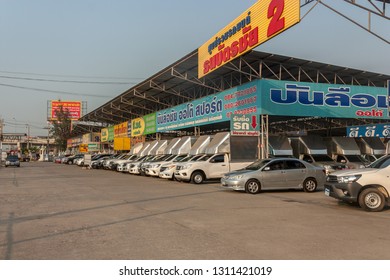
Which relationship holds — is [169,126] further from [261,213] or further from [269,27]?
[261,213]

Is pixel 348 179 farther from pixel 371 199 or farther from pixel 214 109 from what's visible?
pixel 214 109

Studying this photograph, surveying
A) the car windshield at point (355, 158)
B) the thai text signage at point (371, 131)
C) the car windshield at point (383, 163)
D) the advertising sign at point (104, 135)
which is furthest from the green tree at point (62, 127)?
the car windshield at point (383, 163)

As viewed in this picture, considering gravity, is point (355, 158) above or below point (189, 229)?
above

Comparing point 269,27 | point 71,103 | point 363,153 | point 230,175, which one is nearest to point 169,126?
point 363,153

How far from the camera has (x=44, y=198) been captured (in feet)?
46.6

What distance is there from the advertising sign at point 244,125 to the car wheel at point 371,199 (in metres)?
11.8

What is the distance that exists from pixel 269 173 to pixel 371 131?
1341cm

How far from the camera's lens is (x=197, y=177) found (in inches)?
832

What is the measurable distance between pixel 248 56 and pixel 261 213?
1643cm

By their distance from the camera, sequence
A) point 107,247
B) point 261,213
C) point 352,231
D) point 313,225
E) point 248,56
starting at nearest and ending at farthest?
point 107,247 → point 352,231 → point 313,225 → point 261,213 → point 248,56

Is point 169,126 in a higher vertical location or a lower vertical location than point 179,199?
higher

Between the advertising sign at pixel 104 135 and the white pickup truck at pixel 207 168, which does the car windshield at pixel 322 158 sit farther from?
the advertising sign at pixel 104 135

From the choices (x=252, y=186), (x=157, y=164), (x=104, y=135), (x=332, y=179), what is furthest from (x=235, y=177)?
(x=104, y=135)

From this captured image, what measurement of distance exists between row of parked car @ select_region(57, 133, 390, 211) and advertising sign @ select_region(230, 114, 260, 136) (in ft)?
2.11
